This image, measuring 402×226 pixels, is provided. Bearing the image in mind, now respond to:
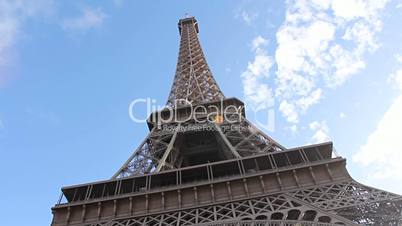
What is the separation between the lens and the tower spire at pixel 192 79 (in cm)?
3125

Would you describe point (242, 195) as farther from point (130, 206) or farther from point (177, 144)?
point (177, 144)

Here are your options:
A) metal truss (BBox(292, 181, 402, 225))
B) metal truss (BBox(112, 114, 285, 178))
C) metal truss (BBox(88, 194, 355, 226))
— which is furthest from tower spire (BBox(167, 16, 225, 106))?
metal truss (BBox(292, 181, 402, 225))

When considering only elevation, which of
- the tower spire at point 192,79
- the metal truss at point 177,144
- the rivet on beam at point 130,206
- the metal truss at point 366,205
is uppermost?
the tower spire at point 192,79

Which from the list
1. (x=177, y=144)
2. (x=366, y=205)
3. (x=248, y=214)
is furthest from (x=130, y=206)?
(x=366, y=205)

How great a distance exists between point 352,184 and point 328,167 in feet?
4.34

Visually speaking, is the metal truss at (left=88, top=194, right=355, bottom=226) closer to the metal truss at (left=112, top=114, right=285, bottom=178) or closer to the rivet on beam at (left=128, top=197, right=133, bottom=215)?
the rivet on beam at (left=128, top=197, right=133, bottom=215)

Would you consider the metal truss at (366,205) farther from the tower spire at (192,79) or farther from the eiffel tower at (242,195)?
the tower spire at (192,79)

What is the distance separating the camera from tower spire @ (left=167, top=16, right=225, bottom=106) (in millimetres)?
31250

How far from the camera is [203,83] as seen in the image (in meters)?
34.5

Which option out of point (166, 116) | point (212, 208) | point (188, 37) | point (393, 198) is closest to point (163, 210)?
point (212, 208)

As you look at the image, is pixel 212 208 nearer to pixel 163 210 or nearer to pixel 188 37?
pixel 163 210

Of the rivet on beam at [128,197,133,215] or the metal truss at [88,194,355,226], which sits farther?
the rivet on beam at [128,197,133,215]

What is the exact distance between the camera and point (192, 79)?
3491cm

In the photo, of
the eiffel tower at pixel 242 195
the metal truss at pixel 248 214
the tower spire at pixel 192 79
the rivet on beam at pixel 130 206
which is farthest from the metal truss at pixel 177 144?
the tower spire at pixel 192 79
